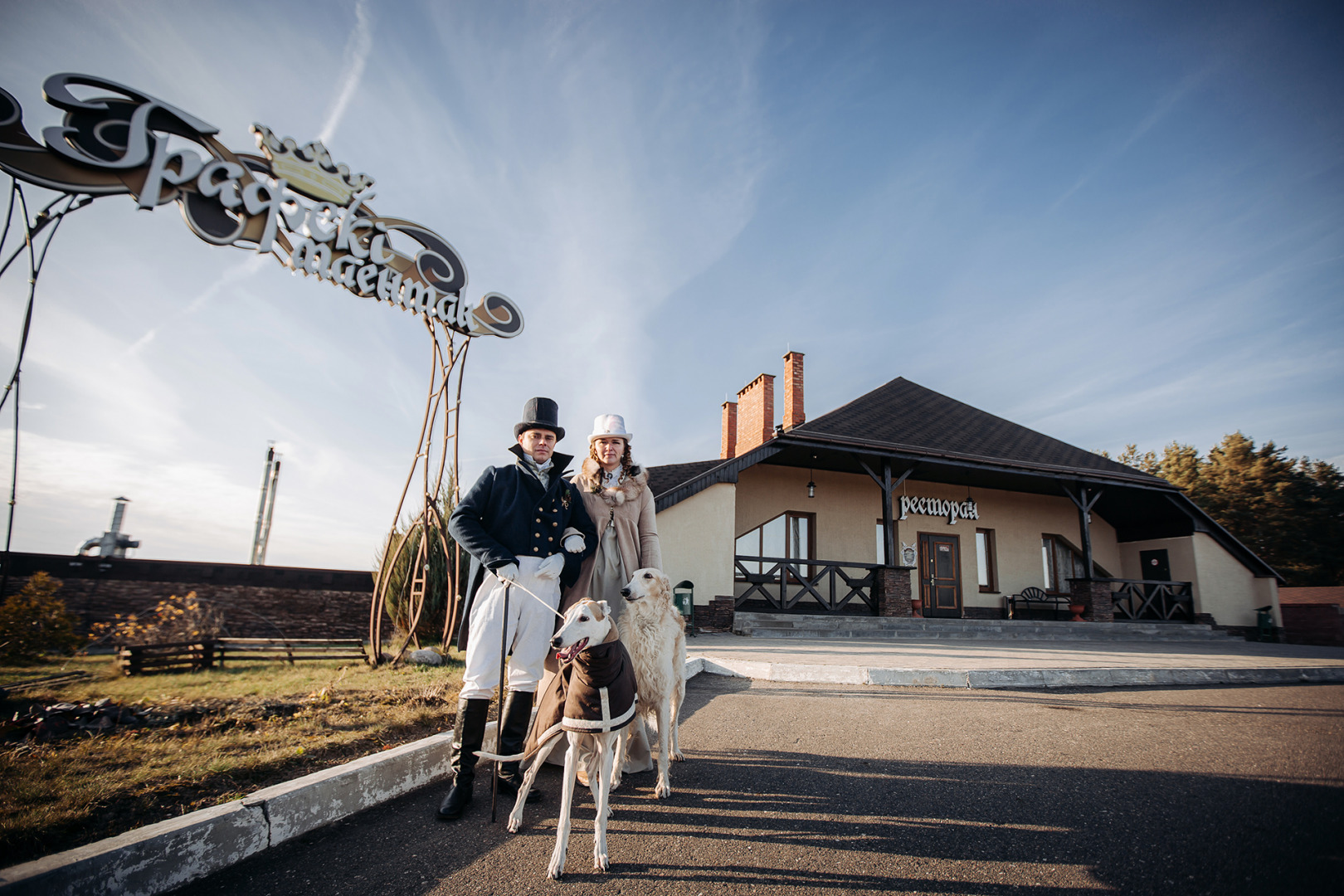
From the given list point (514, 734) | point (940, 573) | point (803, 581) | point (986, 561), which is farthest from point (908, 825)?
point (986, 561)

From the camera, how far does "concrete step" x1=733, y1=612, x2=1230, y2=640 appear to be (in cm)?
1102

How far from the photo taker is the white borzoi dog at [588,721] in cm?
235

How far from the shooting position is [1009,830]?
2564 mm

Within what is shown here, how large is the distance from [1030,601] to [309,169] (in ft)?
60.3

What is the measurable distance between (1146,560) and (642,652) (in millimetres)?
20239

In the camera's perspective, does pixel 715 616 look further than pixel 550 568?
Yes

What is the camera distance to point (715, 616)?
11094 mm

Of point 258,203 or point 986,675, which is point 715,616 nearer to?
point 986,675

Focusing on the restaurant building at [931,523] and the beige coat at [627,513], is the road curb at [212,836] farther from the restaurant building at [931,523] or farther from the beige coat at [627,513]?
the restaurant building at [931,523]

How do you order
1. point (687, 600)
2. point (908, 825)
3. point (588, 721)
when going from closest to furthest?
point (588, 721) → point (908, 825) → point (687, 600)

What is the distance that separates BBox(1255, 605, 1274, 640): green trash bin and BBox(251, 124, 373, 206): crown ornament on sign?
2274 centimetres

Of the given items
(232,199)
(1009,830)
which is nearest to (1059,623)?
(1009,830)

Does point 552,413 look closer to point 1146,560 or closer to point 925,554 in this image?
point 925,554

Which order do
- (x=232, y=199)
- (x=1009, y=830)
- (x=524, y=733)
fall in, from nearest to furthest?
(x=1009, y=830), (x=524, y=733), (x=232, y=199)
